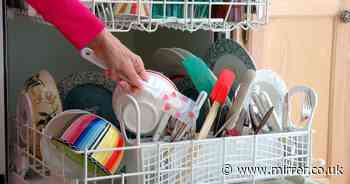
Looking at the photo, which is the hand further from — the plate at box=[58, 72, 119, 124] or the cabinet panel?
the cabinet panel

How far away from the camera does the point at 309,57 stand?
5.25 feet

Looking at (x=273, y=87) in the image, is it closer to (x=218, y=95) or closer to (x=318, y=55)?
(x=218, y=95)

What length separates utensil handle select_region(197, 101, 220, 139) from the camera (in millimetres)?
1068

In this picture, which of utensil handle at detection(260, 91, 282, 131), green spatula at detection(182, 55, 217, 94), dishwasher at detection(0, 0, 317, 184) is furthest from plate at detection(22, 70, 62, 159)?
utensil handle at detection(260, 91, 282, 131)

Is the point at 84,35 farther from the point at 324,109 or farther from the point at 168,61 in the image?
the point at 324,109

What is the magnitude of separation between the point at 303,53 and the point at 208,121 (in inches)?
23.7

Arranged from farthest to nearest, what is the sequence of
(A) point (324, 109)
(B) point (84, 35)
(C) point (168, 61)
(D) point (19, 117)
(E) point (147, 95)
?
(A) point (324, 109) < (C) point (168, 61) < (D) point (19, 117) < (E) point (147, 95) < (B) point (84, 35)

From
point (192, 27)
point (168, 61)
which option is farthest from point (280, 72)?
point (192, 27)

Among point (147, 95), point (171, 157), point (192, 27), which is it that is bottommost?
point (171, 157)

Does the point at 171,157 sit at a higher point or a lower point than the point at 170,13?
lower

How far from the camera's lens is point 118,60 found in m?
0.97

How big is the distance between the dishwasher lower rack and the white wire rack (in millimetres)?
211

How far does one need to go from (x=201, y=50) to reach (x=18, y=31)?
412mm

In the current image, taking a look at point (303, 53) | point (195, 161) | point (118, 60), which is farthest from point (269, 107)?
point (303, 53)
